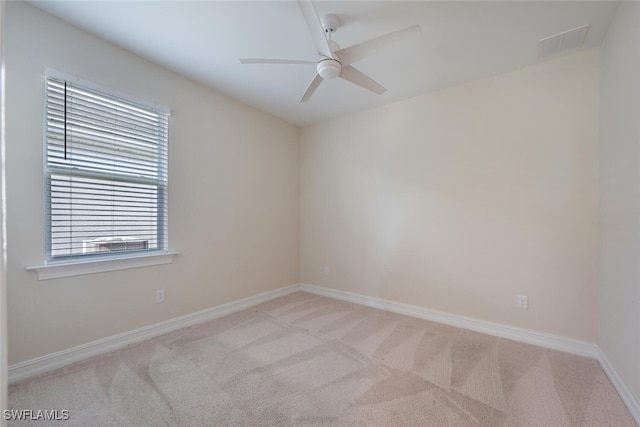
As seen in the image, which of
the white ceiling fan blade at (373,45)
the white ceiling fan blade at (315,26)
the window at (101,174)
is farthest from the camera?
the window at (101,174)

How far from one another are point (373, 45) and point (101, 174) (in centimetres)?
228

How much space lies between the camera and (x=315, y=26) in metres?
1.50

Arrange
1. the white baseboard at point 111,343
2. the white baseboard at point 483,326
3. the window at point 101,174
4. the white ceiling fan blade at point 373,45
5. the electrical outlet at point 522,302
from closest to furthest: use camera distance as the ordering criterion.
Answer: the white ceiling fan blade at point 373,45 → the white baseboard at point 111,343 → the window at point 101,174 → the white baseboard at point 483,326 → the electrical outlet at point 522,302

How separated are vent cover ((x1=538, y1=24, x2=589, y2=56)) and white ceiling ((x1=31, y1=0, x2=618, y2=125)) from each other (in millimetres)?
47

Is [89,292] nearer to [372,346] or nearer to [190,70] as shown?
[190,70]

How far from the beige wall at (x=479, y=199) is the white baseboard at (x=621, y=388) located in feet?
0.81

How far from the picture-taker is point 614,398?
171 centimetres

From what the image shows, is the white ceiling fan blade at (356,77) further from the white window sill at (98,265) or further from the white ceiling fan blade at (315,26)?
the white window sill at (98,265)

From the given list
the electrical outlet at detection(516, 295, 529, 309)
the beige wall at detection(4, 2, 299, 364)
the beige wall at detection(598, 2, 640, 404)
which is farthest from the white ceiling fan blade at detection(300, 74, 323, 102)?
the electrical outlet at detection(516, 295, 529, 309)

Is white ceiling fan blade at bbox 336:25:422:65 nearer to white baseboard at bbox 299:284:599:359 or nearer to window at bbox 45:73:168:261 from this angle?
window at bbox 45:73:168:261

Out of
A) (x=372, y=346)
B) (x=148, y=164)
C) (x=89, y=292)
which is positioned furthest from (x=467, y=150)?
(x=89, y=292)

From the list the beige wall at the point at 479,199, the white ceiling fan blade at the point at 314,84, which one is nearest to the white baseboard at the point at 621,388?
Result: the beige wall at the point at 479,199

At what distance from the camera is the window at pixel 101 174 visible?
1991mm

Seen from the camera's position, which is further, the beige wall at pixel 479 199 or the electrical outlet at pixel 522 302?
the electrical outlet at pixel 522 302
